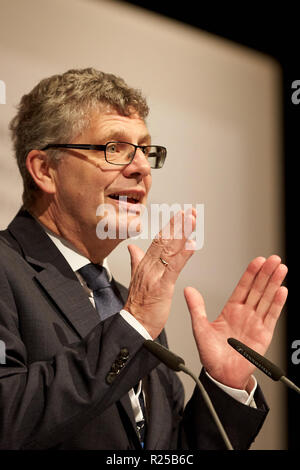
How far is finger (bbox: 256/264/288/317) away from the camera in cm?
169

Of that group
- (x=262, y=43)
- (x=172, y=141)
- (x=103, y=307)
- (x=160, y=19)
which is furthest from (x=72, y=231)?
(x=262, y=43)

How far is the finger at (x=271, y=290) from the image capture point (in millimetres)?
1688

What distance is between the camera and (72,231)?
1820mm

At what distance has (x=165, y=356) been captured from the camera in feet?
4.07

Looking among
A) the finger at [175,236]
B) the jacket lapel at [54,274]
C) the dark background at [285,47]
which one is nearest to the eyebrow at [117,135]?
the jacket lapel at [54,274]

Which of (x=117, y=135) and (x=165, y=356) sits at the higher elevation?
(x=117, y=135)

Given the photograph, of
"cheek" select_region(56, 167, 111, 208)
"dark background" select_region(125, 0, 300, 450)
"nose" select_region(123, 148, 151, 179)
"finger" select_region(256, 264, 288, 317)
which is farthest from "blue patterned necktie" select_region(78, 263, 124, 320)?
Result: "dark background" select_region(125, 0, 300, 450)

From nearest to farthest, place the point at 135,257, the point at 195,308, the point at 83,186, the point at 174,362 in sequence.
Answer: the point at 174,362 < the point at 135,257 < the point at 195,308 < the point at 83,186

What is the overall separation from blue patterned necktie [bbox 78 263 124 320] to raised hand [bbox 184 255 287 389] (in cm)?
24

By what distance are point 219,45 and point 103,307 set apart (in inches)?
63.0

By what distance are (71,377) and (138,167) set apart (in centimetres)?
76

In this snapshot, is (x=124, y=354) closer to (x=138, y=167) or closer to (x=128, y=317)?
(x=128, y=317)

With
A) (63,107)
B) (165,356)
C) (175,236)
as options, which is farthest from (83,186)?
(165,356)

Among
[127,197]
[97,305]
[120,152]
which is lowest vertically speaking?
[97,305]
